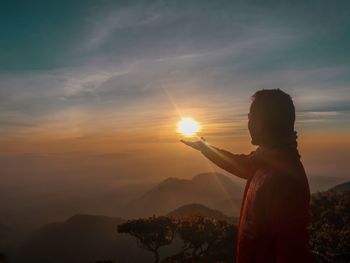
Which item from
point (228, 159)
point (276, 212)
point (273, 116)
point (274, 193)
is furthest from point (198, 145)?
point (276, 212)

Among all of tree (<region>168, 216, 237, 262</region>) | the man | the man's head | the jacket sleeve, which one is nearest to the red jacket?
the man

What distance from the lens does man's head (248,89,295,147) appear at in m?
3.67

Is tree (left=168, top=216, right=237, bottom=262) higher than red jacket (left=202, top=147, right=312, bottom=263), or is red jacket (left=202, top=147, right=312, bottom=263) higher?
red jacket (left=202, top=147, right=312, bottom=263)

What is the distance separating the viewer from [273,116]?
145 inches

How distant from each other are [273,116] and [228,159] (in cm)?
114

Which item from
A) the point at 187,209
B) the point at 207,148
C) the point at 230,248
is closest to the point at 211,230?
the point at 230,248

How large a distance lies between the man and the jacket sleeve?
199 millimetres

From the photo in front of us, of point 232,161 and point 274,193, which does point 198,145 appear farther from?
point 274,193

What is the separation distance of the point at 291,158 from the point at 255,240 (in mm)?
844

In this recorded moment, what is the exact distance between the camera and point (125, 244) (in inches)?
6319

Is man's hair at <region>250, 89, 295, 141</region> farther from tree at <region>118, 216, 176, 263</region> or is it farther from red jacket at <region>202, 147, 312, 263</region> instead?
tree at <region>118, 216, 176, 263</region>

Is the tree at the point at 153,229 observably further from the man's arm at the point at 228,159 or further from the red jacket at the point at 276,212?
the red jacket at the point at 276,212

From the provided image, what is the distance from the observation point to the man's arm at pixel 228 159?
14.2 ft

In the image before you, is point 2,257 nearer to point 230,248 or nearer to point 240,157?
point 230,248
